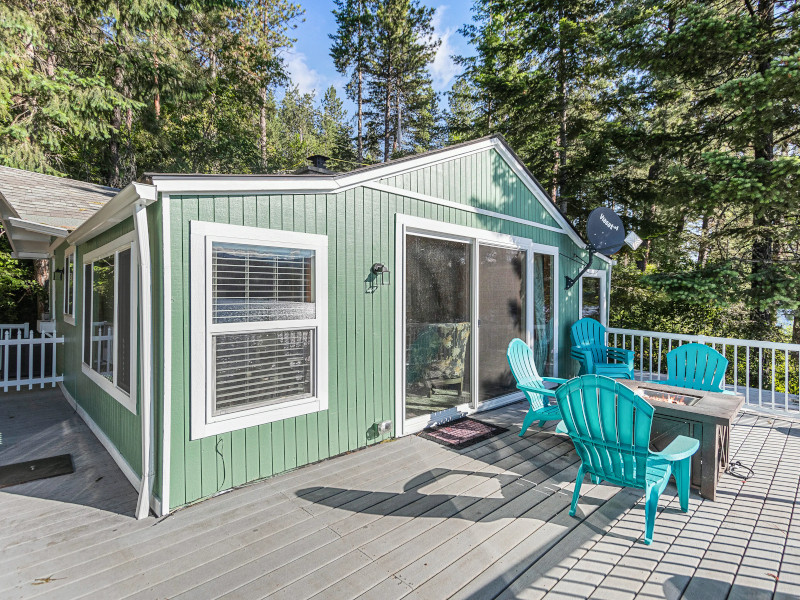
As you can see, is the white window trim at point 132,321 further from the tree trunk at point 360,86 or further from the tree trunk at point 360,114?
the tree trunk at point 360,86

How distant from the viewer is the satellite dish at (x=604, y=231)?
5.84m

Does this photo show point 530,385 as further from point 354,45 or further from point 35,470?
point 354,45

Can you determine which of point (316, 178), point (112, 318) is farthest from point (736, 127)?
point (112, 318)

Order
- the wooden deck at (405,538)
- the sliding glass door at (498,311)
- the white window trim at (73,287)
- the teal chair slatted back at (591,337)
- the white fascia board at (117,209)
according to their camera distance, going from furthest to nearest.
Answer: the teal chair slatted back at (591,337), the white window trim at (73,287), the sliding glass door at (498,311), the white fascia board at (117,209), the wooden deck at (405,538)

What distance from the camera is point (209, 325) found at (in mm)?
2658

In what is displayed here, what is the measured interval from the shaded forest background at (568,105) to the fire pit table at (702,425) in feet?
10.7

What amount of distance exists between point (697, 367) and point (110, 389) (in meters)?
5.46

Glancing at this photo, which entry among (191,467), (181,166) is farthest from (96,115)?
(191,467)

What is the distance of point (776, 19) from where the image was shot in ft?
17.0

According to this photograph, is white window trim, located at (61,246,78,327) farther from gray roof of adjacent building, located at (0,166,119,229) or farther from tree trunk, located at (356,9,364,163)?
tree trunk, located at (356,9,364,163)

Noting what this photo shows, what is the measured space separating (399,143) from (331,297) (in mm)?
14507

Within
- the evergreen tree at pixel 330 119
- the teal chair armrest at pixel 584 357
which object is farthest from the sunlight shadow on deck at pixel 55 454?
the evergreen tree at pixel 330 119

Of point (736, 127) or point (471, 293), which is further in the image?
point (736, 127)

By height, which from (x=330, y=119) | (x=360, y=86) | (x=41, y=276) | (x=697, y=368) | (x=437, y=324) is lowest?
(x=697, y=368)
